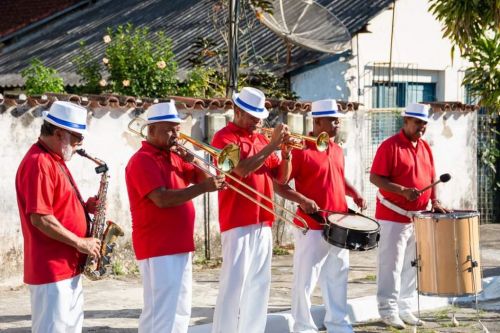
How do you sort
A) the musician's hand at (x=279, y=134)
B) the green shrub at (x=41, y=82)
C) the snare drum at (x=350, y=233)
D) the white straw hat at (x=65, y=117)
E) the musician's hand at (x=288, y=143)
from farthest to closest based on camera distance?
the green shrub at (x=41, y=82), the snare drum at (x=350, y=233), the musician's hand at (x=288, y=143), the musician's hand at (x=279, y=134), the white straw hat at (x=65, y=117)

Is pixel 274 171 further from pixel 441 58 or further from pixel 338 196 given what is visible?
pixel 441 58

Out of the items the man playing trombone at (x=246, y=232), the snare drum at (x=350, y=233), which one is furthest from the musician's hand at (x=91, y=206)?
the snare drum at (x=350, y=233)

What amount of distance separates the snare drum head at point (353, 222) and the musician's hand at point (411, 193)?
0.79m

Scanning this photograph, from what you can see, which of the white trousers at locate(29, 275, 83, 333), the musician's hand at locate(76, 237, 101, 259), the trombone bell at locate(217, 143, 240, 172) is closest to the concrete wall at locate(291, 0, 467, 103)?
the trombone bell at locate(217, 143, 240, 172)

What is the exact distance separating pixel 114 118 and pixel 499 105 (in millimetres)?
5652

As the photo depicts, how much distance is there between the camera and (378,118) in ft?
49.3

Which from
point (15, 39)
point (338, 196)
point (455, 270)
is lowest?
point (455, 270)

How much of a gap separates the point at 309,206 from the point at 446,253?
50.8 inches

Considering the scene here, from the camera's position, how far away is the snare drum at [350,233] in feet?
25.8

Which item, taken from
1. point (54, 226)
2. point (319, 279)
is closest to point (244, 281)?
point (319, 279)

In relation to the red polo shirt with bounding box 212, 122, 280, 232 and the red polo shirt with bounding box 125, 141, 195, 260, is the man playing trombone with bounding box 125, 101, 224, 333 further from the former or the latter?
the red polo shirt with bounding box 212, 122, 280, 232

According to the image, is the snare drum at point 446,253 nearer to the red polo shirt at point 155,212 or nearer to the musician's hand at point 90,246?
the red polo shirt at point 155,212

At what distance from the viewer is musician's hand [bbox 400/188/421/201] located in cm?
889

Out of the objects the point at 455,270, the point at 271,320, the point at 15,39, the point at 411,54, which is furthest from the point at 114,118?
the point at 15,39
